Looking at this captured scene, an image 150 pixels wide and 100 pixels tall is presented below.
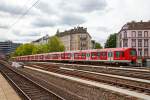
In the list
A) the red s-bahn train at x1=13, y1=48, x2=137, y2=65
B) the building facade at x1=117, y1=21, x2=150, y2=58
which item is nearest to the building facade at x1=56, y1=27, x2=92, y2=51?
the building facade at x1=117, y1=21, x2=150, y2=58

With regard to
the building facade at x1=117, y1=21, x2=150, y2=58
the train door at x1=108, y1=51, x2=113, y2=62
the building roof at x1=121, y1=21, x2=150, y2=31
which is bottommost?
the train door at x1=108, y1=51, x2=113, y2=62

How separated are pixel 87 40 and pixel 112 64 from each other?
110723 millimetres

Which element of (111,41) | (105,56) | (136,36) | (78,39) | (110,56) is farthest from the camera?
(78,39)

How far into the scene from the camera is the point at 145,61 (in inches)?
1783

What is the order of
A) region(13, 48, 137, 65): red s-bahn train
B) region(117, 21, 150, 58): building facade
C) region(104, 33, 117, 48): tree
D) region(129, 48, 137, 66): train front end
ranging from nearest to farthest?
region(13, 48, 137, 65): red s-bahn train, region(129, 48, 137, 66): train front end, region(117, 21, 150, 58): building facade, region(104, 33, 117, 48): tree

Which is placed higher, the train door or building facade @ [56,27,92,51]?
building facade @ [56,27,92,51]

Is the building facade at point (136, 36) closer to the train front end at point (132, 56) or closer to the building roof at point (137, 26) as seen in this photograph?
the building roof at point (137, 26)

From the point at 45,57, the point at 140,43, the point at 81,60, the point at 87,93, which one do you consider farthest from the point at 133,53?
the point at 140,43

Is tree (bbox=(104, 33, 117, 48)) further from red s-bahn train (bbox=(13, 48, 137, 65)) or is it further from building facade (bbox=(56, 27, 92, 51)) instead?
red s-bahn train (bbox=(13, 48, 137, 65))

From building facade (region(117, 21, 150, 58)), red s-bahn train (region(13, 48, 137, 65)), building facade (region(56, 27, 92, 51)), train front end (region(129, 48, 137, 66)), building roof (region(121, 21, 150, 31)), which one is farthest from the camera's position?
building facade (region(56, 27, 92, 51))

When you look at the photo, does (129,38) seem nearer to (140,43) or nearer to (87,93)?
(140,43)

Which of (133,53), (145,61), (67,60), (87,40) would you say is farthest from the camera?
(87,40)

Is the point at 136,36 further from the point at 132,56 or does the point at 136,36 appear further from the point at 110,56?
the point at 132,56

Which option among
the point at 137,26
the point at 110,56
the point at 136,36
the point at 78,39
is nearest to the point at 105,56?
the point at 110,56
